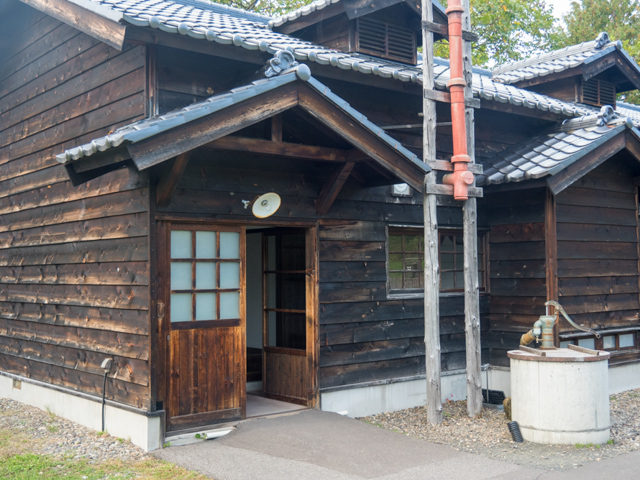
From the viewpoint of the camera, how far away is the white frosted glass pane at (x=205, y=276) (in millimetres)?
6645

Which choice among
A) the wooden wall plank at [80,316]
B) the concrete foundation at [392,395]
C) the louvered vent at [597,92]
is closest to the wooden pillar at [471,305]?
the concrete foundation at [392,395]

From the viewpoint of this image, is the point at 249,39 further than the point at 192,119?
Yes

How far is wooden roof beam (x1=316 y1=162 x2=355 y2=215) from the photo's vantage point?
278 inches

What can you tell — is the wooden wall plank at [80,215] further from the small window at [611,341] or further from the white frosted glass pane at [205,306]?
the small window at [611,341]

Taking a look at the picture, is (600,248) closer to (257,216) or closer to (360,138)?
(360,138)

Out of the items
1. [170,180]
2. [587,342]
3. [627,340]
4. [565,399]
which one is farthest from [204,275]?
[627,340]

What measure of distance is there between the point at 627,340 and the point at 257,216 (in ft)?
20.3

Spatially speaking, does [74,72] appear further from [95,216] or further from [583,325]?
[583,325]

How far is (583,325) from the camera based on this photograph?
29.5 ft

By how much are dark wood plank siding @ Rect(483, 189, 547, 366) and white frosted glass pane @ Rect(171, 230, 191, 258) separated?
15.0 ft

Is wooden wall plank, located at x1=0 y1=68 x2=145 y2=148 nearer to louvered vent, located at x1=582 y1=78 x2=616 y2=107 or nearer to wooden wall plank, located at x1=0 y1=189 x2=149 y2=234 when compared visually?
wooden wall plank, located at x1=0 y1=189 x2=149 y2=234

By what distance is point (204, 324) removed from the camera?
6641mm

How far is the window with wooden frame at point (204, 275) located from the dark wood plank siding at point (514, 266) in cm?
407

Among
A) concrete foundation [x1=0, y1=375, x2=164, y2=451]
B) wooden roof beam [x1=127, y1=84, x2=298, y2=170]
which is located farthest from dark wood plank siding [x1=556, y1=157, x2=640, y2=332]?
concrete foundation [x1=0, y1=375, x2=164, y2=451]
